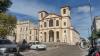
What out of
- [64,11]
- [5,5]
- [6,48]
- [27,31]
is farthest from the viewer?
[27,31]

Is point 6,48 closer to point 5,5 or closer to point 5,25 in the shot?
point 5,5

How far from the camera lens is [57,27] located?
12175 centimetres

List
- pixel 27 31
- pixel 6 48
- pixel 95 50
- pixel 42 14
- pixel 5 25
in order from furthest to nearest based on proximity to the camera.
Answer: pixel 27 31 < pixel 42 14 < pixel 5 25 < pixel 6 48 < pixel 95 50

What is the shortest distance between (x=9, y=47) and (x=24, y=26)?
108466 millimetres

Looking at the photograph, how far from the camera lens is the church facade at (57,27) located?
392 feet

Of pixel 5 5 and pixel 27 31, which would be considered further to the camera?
pixel 27 31

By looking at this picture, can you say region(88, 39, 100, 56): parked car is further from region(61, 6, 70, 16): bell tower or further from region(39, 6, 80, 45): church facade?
region(61, 6, 70, 16): bell tower

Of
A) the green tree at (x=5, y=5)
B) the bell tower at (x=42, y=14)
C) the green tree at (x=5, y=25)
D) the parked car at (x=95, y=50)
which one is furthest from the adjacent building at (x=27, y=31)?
the parked car at (x=95, y=50)

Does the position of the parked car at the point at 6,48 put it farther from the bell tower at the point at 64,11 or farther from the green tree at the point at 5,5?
the bell tower at the point at 64,11

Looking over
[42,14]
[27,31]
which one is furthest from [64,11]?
[27,31]

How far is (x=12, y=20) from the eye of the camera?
49.8 m

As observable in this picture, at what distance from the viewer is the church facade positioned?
11944 cm

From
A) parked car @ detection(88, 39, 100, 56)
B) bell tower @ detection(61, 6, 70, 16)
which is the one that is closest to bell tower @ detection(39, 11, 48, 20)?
bell tower @ detection(61, 6, 70, 16)

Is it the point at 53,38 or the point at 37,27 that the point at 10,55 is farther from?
the point at 37,27
